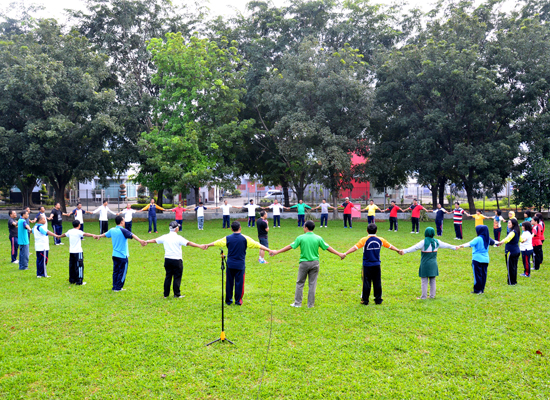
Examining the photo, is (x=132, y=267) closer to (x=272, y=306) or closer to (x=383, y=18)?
(x=272, y=306)

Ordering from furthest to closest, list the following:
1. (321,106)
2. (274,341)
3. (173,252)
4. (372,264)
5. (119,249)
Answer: (321,106) < (119,249) < (173,252) < (372,264) < (274,341)

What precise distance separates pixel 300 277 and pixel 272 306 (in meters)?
0.85

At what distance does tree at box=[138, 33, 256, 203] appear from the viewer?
84.7 feet

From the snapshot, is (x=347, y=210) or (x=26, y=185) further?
(x=26, y=185)

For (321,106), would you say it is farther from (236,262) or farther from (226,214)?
(236,262)

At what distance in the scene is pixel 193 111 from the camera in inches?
1085

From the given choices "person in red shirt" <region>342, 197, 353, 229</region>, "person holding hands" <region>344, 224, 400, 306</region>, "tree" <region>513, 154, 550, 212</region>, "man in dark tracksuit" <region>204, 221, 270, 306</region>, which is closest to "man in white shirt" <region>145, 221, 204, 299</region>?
"man in dark tracksuit" <region>204, 221, 270, 306</region>

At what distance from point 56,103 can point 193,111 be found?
859 centimetres

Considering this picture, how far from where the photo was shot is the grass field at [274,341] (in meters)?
5.11

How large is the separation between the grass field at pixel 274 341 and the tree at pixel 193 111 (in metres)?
15.8

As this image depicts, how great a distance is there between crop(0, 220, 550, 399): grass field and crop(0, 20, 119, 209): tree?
17.8 m

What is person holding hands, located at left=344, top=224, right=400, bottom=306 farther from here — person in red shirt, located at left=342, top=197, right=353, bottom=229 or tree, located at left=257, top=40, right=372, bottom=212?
tree, located at left=257, top=40, right=372, bottom=212

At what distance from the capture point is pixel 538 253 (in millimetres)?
11695

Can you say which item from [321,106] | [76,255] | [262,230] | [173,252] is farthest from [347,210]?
[76,255]
